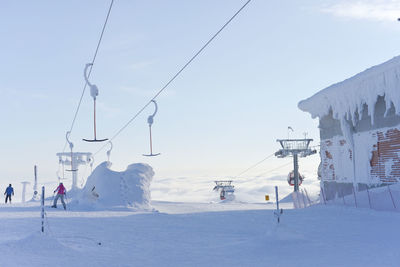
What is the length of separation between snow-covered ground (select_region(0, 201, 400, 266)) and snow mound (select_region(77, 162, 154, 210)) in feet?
23.7

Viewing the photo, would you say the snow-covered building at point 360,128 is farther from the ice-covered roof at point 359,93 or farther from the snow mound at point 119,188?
the snow mound at point 119,188

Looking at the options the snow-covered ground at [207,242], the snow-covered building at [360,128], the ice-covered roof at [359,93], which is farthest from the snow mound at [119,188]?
the ice-covered roof at [359,93]

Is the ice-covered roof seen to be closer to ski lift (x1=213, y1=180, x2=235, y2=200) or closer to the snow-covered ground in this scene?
the snow-covered ground

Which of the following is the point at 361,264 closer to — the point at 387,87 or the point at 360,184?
the point at 387,87

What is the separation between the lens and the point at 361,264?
8.09 meters

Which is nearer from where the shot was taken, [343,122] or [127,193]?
[343,122]

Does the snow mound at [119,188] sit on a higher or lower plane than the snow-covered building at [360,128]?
lower

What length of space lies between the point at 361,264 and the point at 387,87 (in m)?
9.75

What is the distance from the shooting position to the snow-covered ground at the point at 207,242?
8.60 m

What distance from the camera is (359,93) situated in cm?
1783

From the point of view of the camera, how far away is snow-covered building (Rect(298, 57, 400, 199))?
16328 millimetres

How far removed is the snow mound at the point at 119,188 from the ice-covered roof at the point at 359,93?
9.41m

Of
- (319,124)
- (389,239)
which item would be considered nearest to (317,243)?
(389,239)

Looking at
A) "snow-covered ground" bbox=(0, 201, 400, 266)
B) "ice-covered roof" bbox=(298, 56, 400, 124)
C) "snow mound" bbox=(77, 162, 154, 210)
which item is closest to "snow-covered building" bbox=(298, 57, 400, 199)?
"ice-covered roof" bbox=(298, 56, 400, 124)
